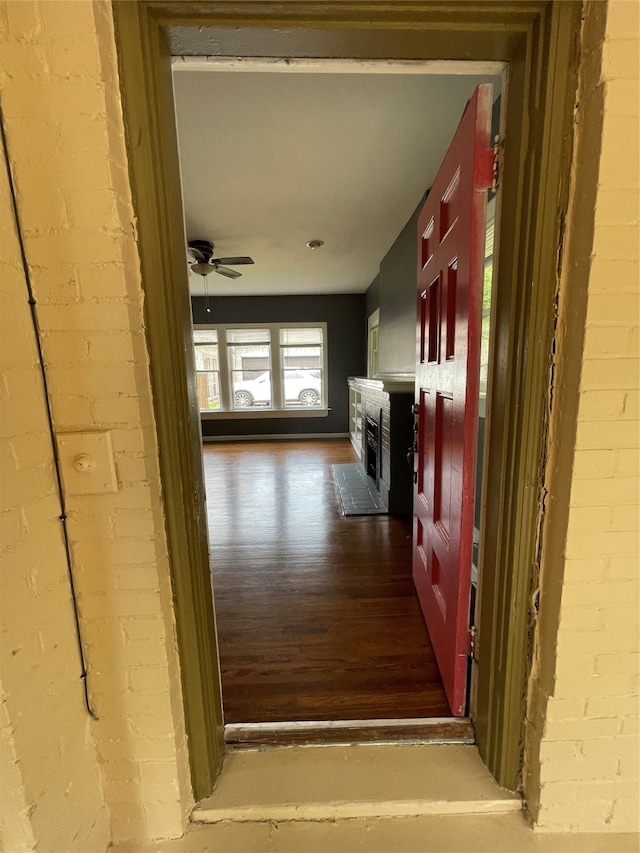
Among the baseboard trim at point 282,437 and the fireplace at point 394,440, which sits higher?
the fireplace at point 394,440

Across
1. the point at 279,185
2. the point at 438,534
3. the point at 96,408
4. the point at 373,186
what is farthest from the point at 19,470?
the point at 373,186

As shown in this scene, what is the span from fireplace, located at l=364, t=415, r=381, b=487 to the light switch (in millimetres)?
2989

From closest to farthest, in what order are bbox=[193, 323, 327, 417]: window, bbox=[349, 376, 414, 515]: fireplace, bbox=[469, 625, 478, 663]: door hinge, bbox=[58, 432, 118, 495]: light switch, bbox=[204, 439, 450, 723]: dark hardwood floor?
bbox=[58, 432, 118, 495]: light switch
bbox=[469, 625, 478, 663]: door hinge
bbox=[204, 439, 450, 723]: dark hardwood floor
bbox=[349, 376, 414, 515]: fireplace
bbox=[193, 323, 327, 417]: window

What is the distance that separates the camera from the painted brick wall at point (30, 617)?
0.77 meters

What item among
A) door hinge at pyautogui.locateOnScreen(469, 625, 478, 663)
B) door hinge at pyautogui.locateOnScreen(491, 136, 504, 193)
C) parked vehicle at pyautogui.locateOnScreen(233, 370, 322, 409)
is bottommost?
door hinge at pyautogui.locateOnScreen(469, 625, 478, 663)

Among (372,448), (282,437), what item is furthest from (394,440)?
(282,437)

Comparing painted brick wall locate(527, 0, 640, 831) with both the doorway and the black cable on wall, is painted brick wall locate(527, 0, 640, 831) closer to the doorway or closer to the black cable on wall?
the doorway

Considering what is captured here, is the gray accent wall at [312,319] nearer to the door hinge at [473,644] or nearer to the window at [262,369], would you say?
the window at [262,369]

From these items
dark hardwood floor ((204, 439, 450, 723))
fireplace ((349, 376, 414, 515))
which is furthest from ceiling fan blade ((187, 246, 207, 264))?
dark hardwood floor ((204, 439, 450, 723))

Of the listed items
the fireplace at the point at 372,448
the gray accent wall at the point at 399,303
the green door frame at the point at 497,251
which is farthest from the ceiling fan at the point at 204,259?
the green door frame at the point at 497,251

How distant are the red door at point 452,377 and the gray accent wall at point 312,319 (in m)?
5.03

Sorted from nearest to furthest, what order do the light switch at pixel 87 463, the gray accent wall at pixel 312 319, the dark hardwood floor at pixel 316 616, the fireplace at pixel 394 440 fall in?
the light switch at pixel 87 463 → the dark hardwood floor at pixel 316 616 → the fireplace at pixel 394 440 → the gray accent wall at pixel 312 319

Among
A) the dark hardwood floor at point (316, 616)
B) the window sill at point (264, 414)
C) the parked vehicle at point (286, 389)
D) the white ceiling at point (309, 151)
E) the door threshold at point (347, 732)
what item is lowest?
the dark hardwood floor at point (316, 616)

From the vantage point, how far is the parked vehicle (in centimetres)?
702
